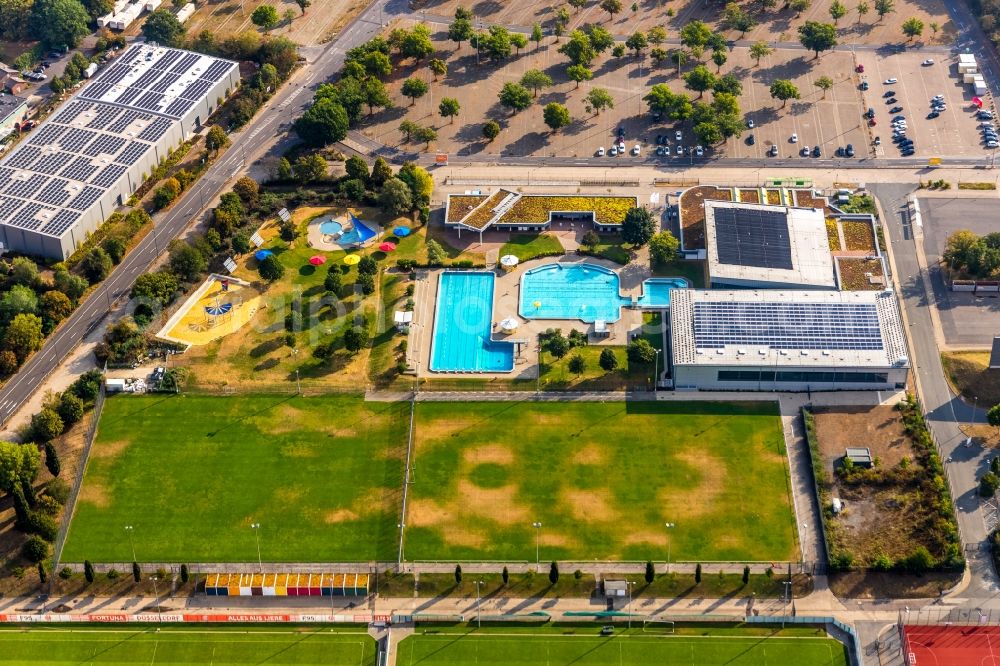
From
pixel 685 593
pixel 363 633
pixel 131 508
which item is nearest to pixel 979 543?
pixel 685 593

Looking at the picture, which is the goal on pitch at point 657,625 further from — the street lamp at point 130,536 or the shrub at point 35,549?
the shrub at point 35,549

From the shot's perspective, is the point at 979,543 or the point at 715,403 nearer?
the point at 979,543

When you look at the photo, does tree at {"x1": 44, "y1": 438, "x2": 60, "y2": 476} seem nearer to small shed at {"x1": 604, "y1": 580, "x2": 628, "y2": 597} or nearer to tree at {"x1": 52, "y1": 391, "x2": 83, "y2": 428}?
tree at {"x1": 52, "y1": 391, "x2": 83, "y2": 428}

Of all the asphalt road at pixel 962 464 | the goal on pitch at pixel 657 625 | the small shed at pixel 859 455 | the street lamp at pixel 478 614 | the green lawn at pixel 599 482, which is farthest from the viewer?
the small shed at pixel 859 455

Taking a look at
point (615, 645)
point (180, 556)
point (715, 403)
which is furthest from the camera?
point (715, 403)

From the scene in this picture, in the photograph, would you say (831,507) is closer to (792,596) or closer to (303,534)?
(792,596)

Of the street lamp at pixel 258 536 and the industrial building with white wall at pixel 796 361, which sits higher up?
the industrial building with white wall at pixel 796 361

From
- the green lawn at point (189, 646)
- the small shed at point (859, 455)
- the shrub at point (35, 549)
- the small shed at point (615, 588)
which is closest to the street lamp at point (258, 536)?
the green lawn at point (189, 646)
